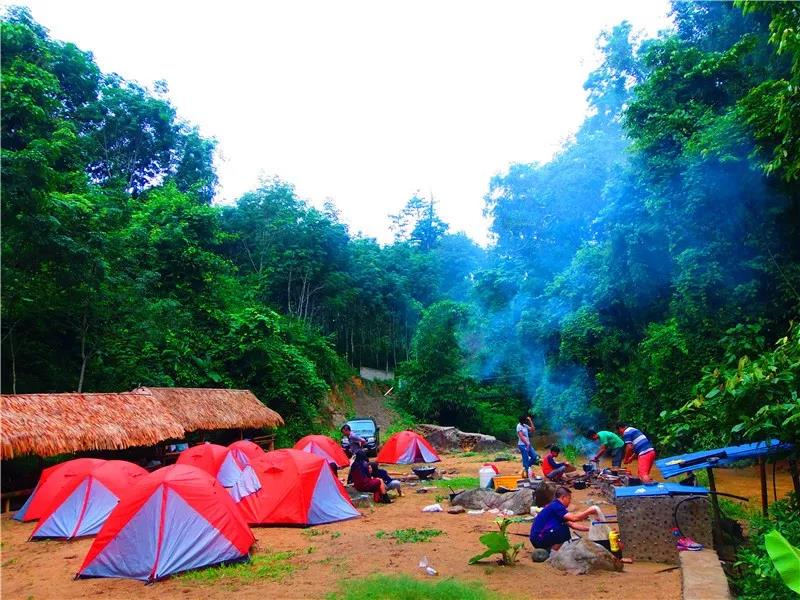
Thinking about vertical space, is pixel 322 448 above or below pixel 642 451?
below

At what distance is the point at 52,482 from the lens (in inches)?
382

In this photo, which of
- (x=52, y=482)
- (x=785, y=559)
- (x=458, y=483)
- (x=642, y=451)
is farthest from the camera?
(x=458, y=483)

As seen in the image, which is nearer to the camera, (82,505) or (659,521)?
(659,521)

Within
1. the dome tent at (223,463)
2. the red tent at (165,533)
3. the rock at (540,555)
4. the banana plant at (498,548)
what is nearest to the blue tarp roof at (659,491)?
the rock at (540,555)

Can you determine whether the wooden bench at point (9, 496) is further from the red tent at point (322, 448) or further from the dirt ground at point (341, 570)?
A: the red tent at point (322, 448)

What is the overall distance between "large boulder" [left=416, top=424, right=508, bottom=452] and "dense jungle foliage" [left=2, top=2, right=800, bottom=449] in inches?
99.0

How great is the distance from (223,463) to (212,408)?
5.61 metres

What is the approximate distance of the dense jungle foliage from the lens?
12.1m

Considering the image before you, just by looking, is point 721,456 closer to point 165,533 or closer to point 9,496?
point 165,533

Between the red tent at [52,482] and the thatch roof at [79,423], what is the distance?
0.58 m

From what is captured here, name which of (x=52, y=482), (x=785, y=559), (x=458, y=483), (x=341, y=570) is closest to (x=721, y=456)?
(x=785, y=559)

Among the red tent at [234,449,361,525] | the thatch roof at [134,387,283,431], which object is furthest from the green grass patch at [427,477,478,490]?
the thatch roof at [134,387,283,431]

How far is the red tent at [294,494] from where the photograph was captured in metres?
9.34

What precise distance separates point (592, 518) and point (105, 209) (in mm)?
13477
